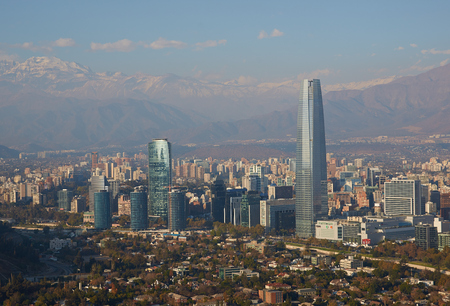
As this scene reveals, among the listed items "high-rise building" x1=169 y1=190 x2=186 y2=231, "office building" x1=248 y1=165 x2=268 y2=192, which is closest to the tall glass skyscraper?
"high-rise building" x1=169 y1=190 x2=186 y2=231

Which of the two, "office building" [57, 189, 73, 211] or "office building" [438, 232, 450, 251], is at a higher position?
"office building" [57, 189, 73, 211]

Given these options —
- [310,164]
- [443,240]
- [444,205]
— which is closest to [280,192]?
[310,164]

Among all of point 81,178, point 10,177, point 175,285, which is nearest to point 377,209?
point 175,285

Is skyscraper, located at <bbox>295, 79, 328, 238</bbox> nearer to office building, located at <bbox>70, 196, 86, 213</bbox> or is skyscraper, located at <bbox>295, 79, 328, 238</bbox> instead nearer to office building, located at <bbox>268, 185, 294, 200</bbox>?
office building, located at <bbox>268, 185, 294, 200</bbox>

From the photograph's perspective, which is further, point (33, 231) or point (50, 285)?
point (33, 231)

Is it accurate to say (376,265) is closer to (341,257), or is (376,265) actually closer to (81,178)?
(341,257)

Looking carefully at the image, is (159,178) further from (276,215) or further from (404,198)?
(404,198)
